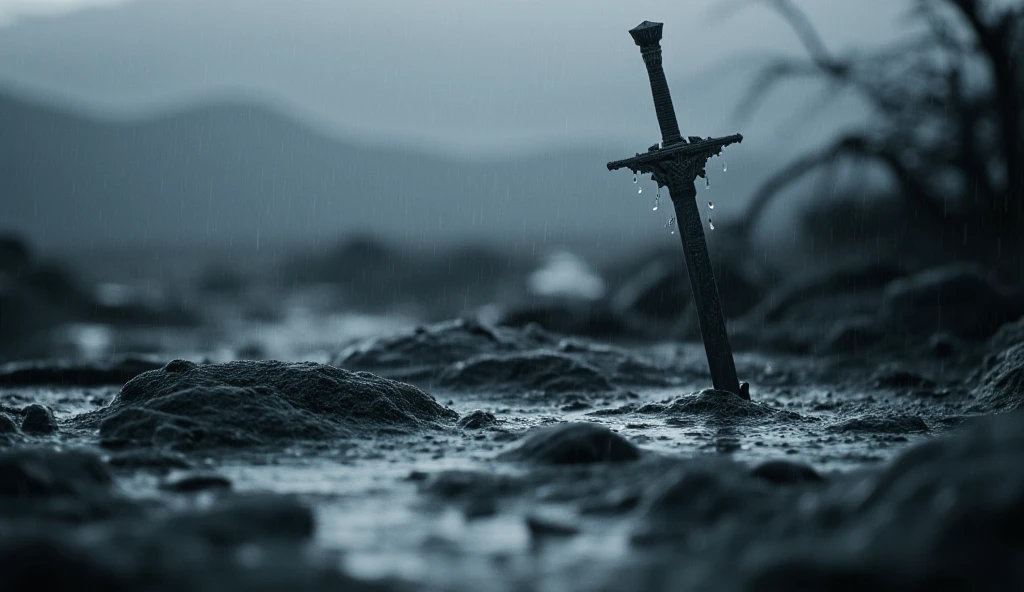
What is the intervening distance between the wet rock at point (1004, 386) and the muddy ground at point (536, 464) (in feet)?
0.11

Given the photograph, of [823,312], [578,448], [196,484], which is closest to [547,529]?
[578,448]

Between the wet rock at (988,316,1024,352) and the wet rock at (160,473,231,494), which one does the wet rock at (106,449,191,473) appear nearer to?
the wet rock at (160,473,231,494)

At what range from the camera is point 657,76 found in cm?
839

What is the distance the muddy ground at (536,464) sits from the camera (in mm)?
3615

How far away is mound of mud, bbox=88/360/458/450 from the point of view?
695cm

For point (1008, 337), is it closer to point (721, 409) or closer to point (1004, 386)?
point (1004, 386)

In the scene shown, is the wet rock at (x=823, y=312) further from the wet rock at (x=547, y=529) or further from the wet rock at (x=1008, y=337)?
the wet rock at (x=547, y=529)

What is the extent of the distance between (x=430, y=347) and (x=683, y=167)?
5285mm

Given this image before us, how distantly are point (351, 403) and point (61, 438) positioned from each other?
1.98m

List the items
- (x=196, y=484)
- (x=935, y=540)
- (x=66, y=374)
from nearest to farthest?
(x=935, y=540) < (x=196, y=484) < (x=66, y=374)

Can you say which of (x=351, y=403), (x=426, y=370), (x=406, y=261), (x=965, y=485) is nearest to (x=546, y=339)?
(x=426, y=370)

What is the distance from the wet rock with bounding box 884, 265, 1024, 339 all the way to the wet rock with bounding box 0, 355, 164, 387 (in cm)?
999

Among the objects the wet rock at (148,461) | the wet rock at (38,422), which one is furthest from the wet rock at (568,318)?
the wet rock at (148,461)

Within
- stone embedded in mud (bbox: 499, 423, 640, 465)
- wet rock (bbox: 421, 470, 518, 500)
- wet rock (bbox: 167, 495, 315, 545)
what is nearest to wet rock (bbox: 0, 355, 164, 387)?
stone embedded in mud (bbox: 499, 423, 640, 465)
